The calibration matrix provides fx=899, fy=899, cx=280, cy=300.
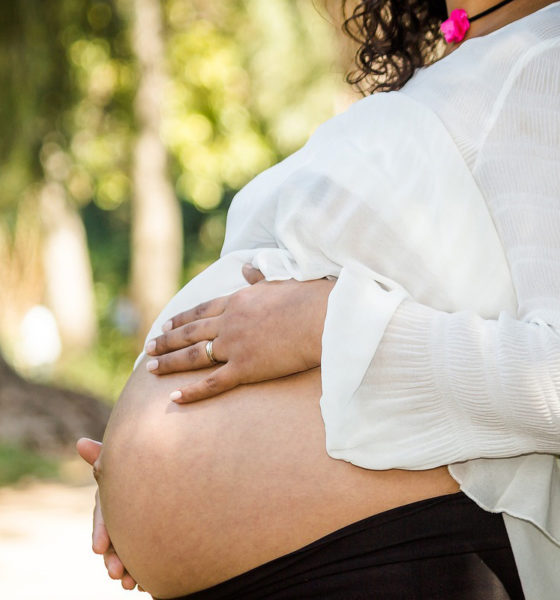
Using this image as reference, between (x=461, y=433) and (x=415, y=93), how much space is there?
1.96 ft

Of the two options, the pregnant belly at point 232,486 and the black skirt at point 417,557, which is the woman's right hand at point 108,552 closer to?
the pregnant belly at point 232,486

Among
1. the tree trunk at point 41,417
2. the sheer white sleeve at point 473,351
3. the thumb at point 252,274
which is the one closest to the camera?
the sheer white sleeve at point 473,351

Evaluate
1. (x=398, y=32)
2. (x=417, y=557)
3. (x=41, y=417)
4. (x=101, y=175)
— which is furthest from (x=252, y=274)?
(x=101, y=175)

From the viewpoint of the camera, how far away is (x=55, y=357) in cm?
1366

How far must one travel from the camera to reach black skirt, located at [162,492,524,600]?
1.35m

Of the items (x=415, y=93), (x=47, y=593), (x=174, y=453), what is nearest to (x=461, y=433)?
(x=174, y=453)

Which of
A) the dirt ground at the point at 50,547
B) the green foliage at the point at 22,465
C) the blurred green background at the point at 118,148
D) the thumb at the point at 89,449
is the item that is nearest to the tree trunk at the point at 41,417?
the blurred green background at the point at 118,148

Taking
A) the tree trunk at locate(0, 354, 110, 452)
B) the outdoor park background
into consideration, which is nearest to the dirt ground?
the outdoor park background

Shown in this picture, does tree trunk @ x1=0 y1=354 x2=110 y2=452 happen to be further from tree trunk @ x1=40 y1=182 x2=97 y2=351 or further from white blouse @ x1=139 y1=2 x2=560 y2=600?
tree trunk @ x1=40 y1=182 x2=97 y2=351

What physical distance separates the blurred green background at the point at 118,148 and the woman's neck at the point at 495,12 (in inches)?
34.7

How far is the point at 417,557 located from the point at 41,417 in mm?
5941

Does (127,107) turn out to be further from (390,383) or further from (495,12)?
(390,383)

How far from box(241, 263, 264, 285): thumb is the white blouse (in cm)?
4

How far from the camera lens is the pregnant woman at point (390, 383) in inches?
53.1
